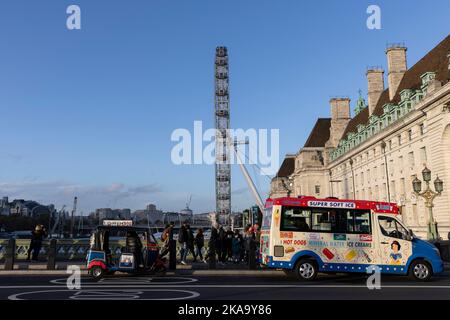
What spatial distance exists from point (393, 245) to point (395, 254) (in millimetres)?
343

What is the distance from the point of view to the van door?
1523 centimetres

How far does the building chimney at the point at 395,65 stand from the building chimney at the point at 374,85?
10.5 metres

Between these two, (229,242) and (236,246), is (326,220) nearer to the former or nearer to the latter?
(236,246)

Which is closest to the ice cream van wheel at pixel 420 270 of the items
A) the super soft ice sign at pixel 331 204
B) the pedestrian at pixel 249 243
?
the super soft ice sign at pixel 331 204

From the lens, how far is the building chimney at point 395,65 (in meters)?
69.3

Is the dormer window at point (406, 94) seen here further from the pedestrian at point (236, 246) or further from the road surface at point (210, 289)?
the road surface at point (210, 289)

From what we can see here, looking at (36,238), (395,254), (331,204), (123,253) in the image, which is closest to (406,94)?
(395,254)

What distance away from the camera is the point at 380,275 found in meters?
16.1

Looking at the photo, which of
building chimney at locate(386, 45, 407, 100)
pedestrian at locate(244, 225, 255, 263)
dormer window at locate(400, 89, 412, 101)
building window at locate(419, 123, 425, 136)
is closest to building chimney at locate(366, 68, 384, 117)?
building chimney at locate(386, 45, 407, 100)

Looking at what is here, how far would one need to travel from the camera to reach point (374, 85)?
8219 centimetres

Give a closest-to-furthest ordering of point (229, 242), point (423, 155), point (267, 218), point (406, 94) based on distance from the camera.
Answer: point (267, 218)
point (229, 242)
point (423, 155)
point (406, 94)

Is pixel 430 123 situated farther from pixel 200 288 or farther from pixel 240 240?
pixel 200 288
